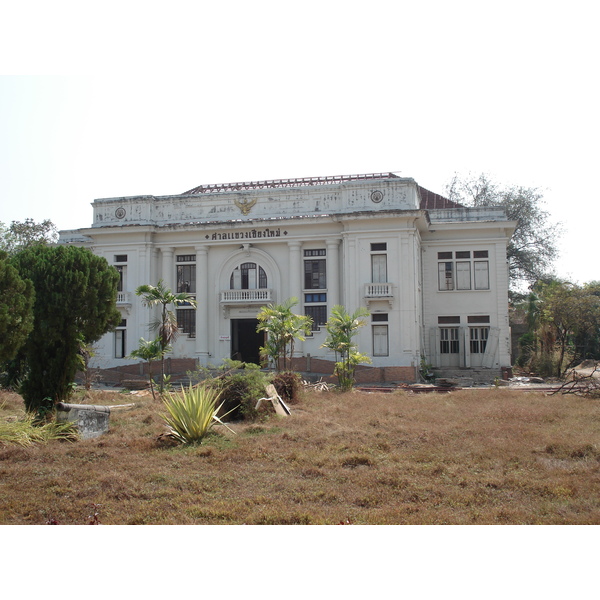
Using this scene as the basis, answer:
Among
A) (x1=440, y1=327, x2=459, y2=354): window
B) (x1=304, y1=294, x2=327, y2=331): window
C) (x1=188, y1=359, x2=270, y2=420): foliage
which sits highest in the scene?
(x1=304, y1=294, x2=327, y2=331): window

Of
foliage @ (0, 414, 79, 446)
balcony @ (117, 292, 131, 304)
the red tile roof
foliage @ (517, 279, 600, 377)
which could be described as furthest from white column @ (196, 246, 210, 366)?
foliage @ (0, 414, 79, 446)

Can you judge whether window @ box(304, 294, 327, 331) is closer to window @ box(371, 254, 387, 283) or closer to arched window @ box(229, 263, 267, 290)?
arched window @ box(229, 263, 267, 290)

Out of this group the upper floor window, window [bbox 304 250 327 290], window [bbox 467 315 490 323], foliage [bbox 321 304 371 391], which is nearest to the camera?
foliage [bbox 321 304 371 391]

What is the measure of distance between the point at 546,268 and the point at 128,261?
82.4 feet

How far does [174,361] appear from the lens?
90.5ft

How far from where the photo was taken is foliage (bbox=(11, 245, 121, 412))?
11641 mm

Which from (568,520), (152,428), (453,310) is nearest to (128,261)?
(453,310)

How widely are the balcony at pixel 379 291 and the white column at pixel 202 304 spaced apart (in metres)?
7.65

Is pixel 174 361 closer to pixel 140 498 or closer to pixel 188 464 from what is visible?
pixel 188 464

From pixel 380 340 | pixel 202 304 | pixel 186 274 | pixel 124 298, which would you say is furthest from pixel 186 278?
pixel 380 340

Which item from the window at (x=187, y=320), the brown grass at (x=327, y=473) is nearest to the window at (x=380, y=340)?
the window at (x=187, y=320)

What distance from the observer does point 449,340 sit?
28.4 meters

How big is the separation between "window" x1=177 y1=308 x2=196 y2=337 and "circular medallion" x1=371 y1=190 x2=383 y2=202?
9994 mm

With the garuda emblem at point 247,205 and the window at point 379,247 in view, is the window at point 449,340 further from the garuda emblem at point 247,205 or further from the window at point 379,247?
the garuda emblem at point 247,205
